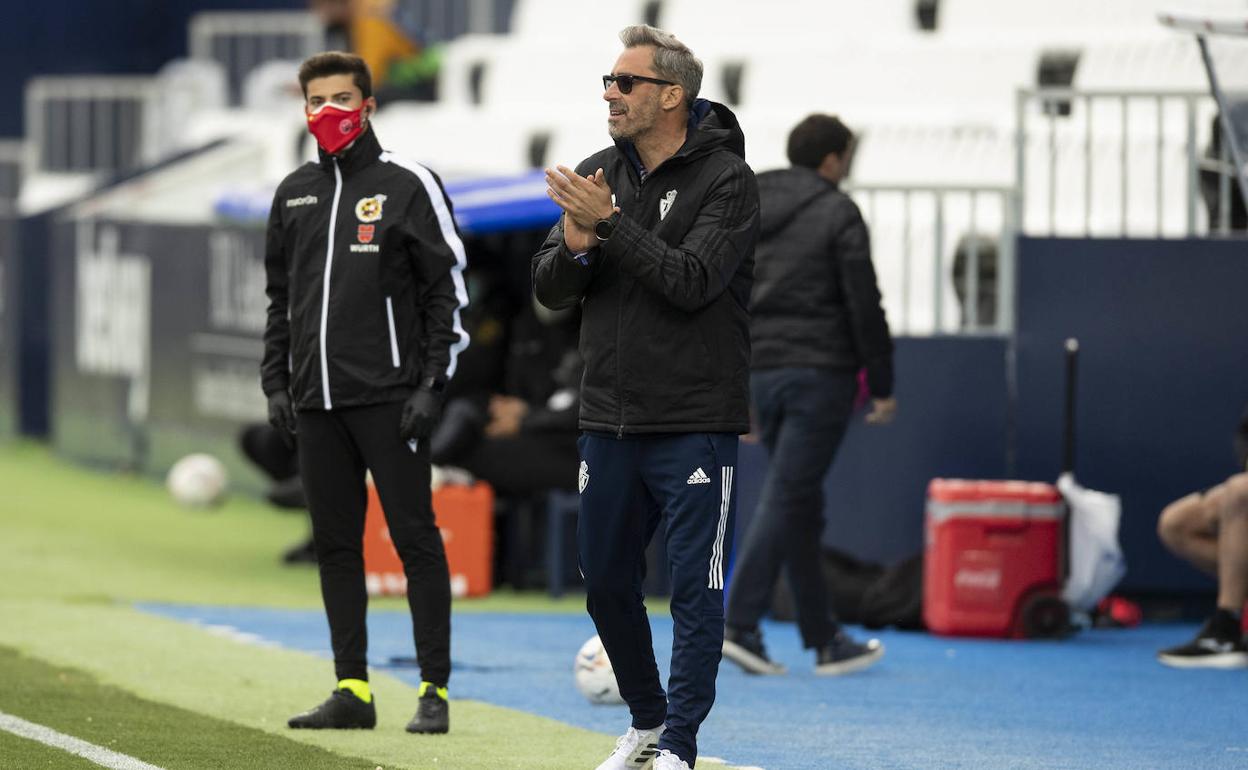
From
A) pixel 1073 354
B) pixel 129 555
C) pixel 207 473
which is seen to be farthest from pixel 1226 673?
pixel 207 473

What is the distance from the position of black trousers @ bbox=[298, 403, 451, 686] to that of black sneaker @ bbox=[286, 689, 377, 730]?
9 cm

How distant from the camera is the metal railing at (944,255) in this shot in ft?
39.6

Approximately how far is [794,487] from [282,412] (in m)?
2.44

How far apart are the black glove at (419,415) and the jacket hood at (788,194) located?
2.34m

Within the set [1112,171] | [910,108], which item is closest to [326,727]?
[1112,171]

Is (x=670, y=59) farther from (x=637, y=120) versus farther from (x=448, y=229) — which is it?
(x=448, y=229)

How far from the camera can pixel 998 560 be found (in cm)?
1121

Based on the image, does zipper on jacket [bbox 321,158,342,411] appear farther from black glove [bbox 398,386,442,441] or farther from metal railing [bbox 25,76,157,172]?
metal railing [bbox 25,76,157,172]

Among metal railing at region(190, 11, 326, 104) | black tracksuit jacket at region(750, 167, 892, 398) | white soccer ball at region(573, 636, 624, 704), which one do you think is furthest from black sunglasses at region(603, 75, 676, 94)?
metal railing at region(190, 11, 326, 104)

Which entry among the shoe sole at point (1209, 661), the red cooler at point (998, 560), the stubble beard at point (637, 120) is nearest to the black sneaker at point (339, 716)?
the stubble beard at point (637, 120)

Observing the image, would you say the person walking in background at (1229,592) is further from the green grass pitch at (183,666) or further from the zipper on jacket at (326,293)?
the zipper on jacket at (326,293)

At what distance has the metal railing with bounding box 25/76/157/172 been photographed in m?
25.6

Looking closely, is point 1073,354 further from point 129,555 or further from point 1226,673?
point 129,555

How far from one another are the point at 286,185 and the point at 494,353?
5591 millimetres
